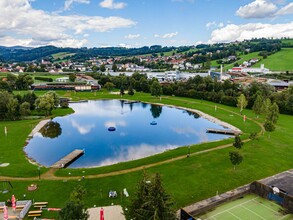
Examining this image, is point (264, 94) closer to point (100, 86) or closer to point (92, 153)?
point (92, 153)

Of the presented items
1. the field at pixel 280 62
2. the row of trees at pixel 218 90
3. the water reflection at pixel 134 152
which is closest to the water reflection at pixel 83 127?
the water reflection at pixel 134 152

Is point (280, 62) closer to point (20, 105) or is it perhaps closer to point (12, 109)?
point (20, 105)

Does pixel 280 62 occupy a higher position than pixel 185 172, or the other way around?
pixel 280 62

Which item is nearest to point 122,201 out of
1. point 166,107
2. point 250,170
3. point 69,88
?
point 250,170

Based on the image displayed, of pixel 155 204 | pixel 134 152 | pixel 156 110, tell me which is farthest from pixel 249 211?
pixel 156 110

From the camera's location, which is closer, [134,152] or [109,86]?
[134,152]

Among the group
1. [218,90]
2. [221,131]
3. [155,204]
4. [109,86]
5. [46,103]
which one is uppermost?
[155,204]

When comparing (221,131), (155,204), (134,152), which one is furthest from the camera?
(221,131)

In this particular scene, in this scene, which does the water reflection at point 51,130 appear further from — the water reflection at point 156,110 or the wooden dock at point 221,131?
the wooden dock at point 221,131
